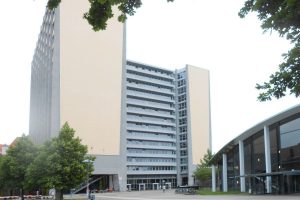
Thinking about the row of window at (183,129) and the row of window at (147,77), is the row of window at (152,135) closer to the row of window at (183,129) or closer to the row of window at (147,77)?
the row of window at (183,129)

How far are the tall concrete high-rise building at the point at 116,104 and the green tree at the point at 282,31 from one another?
7258cm

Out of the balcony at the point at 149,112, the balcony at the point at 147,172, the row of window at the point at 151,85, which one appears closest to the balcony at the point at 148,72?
the row of window at the point at 151,85

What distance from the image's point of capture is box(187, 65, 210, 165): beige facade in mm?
128625

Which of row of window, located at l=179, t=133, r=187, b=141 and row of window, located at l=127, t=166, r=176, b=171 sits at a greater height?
row of window, located at l=179, t=133, r=187, b=141

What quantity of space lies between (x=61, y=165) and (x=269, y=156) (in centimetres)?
2480

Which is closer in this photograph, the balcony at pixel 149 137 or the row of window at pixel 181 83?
the balcony at pixel 149 137

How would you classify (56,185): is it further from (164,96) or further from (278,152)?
(164,96)

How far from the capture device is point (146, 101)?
12125cm

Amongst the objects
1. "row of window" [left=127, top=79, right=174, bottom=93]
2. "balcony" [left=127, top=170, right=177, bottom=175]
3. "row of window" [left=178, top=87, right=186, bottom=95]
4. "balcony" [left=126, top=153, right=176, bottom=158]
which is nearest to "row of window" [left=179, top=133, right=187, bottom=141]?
"balcony" [left=126, top=153, right=176, bottom=158]

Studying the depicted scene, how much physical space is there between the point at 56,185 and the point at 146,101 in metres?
75.4

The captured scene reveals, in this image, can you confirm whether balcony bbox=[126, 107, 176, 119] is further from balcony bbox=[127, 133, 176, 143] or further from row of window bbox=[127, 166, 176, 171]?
row of window bbox=[127, 166, 176, 171]

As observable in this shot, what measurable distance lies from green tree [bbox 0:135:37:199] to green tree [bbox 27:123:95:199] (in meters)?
5.70

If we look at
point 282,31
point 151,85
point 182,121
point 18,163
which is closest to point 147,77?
point 151,85

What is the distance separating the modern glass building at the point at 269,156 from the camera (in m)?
48.4
